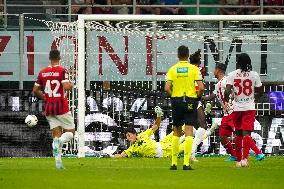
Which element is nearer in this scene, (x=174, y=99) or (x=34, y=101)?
(x=174, y=99)

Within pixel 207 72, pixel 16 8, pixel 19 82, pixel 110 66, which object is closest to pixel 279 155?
pixel 207 72

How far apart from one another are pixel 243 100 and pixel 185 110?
159cm

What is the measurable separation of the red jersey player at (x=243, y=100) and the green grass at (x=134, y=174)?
46 cm

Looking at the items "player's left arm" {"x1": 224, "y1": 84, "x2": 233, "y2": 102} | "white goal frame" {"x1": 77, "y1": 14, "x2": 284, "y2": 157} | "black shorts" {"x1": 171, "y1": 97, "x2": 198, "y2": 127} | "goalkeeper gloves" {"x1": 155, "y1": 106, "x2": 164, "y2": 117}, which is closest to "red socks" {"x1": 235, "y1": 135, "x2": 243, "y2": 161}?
"player's left arm" {"x1": 224, "y1": 84, "x2": 233, "y2": 102}

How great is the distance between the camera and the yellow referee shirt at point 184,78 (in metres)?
20.2

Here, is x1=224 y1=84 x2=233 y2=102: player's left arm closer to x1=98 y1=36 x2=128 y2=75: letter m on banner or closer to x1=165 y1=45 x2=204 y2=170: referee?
x1=165 y1=45 x2=204 y2=170: referee

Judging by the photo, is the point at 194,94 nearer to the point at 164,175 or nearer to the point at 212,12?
the point at 164,175

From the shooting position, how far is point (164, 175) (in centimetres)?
1838

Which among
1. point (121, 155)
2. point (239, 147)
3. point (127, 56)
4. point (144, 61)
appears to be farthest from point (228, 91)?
point (127, 56)

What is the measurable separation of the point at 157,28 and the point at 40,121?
3.74 metres

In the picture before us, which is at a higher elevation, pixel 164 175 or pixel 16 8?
pixel 16 8

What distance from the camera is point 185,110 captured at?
20.2 meters

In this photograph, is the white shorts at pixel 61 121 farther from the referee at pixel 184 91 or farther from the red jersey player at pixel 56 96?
the referee at pixel 184 91

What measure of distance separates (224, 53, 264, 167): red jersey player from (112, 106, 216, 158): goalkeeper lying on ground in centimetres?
390
